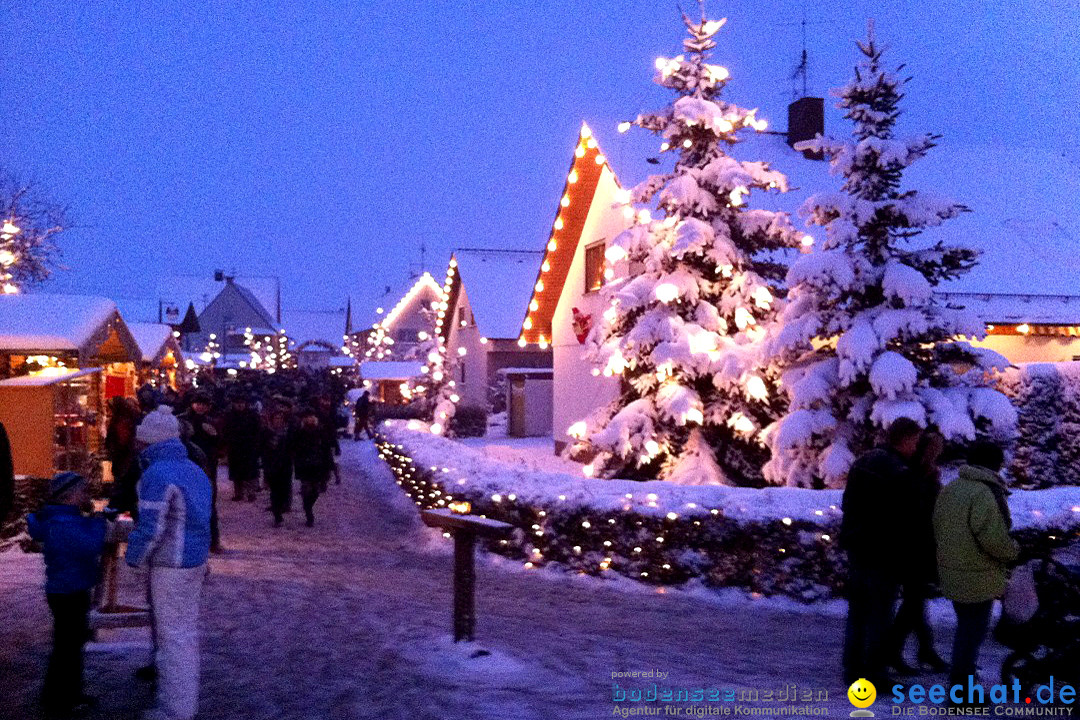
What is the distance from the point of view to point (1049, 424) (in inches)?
536

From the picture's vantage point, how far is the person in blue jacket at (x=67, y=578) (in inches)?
227

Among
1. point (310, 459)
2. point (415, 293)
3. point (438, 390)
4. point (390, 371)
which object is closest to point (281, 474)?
point (310, 459)

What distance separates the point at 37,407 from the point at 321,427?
6.92 metres

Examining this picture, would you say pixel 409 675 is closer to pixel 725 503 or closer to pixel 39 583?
pixel 725 503

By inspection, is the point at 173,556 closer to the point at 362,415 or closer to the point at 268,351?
the point at 362,415

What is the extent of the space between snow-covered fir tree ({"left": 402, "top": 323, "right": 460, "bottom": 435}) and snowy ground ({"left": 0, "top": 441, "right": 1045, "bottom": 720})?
1810 centimetres

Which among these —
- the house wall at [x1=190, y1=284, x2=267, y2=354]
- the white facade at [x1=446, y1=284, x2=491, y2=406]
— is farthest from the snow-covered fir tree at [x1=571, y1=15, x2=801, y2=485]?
the house wall at [x1=190, y1=284, x2=267, y2=354]

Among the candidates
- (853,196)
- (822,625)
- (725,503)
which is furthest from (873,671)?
(853,196)

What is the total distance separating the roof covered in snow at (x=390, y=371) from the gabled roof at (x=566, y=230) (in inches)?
877

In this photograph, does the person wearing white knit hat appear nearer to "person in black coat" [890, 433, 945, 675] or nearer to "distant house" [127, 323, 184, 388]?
"person in black coat" [890, 433, 945, 675]

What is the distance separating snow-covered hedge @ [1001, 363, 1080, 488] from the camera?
44.5 ft

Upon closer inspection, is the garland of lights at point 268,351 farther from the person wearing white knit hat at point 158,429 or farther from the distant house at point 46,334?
the person wearing white knit hat at point 158,429

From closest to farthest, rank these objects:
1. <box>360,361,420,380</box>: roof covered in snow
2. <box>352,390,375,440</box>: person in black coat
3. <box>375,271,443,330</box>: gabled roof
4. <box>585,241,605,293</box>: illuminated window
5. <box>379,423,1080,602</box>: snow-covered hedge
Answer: <box>379,423,1080,602</box>: snow-covered hedge < <box>585,241,605,293</box>: illuminated window < <box>352,390,375,440</box>: person in black coat < <box>360,361,420,380</box>: roof covered in snow < <box>375,271,443,330</box>: gabled roof

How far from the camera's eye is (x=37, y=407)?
1819 cm
